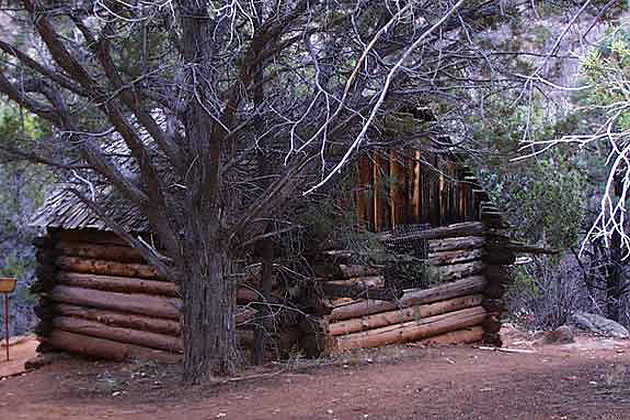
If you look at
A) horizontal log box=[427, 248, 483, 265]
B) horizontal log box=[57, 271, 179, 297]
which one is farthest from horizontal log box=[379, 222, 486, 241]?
horizontal log box=[57, 271, 179, 297]

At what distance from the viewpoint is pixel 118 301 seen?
13734mm

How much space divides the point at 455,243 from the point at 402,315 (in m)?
1.79

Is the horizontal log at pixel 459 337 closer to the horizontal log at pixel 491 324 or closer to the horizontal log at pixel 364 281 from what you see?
the horizontal log at pixel 491 324

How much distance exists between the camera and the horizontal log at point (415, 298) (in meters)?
12.1

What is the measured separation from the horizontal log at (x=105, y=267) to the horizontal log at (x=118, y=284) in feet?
0.24

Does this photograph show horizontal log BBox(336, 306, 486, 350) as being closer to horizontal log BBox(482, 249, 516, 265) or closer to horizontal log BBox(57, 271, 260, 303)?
horizontal log BBox(482, 249, 516, 265)

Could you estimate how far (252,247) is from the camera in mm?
10961

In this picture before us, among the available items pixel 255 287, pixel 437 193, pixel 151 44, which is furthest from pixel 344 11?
pixel 437 193

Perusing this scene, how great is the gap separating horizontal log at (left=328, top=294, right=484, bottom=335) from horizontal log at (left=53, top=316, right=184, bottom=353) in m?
2.55

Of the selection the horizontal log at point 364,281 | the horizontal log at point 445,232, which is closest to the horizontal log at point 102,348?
the horizontal log at point 364,281

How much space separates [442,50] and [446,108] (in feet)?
9.90

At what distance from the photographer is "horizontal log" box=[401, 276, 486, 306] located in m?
13.2

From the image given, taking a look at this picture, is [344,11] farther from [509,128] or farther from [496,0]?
[509,128]

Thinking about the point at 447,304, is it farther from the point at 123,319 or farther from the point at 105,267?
the point at 105,267
